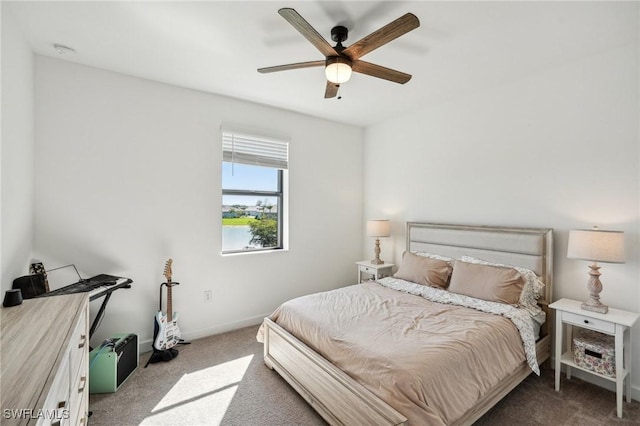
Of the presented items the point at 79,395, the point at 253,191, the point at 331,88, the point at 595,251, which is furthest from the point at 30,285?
the point at 595,251

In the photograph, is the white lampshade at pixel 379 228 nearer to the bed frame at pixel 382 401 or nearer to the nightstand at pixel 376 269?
the bed frame at pixel 382 401

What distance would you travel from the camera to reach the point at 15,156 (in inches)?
77.6

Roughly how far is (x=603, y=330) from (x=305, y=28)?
2883mm

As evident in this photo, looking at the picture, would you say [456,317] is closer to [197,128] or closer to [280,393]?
[280,393]

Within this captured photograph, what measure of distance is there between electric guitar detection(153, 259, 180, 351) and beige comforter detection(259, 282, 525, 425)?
1.05m

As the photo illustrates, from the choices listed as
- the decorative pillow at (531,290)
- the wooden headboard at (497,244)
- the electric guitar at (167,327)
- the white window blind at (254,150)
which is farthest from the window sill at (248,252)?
the decorative pillow at (531,290)

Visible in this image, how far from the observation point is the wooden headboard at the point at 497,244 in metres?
2.63

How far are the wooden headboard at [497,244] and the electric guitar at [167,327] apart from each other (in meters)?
2.82

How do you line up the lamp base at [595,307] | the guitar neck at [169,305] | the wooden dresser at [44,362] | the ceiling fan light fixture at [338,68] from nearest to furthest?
1. the wooden dresser at [44,362]
2. the ceiling fan light fixture at [338,68]
3. the lamp base at [595,307]
4. the guitar neck at [169,305]

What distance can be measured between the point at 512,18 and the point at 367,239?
3.21 metres

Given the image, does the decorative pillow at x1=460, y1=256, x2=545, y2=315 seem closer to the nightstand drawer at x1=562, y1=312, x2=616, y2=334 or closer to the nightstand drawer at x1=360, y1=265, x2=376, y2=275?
the nightstand drawer at x1=562, y1=312, x2=616, y2=334

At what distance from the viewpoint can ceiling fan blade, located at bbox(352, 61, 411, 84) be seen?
199 centimetres

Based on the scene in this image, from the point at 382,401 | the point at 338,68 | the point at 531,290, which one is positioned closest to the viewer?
the point at 382,401

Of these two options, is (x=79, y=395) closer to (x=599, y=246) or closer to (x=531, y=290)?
(x=531, y=290)
